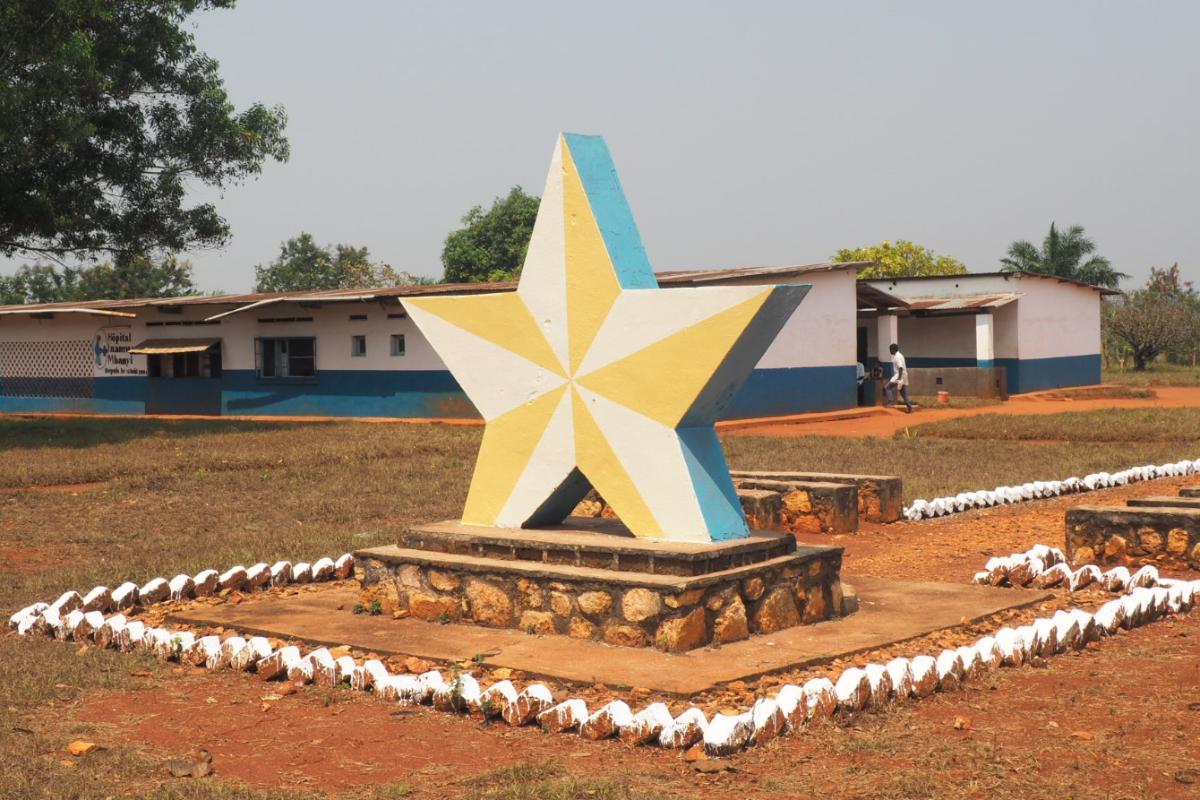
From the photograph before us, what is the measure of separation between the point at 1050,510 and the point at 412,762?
341 inches

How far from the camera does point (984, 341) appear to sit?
1308 inches

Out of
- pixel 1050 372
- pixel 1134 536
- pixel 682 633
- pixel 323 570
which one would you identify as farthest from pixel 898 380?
pixel 682 633

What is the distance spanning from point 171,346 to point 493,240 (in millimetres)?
26109

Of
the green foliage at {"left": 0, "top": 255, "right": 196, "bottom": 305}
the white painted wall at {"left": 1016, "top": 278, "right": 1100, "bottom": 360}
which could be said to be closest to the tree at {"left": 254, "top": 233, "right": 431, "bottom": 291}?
the green foliage at {"left": 0, "top": 255, "right": 196, "bottom": 305}

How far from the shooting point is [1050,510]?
12.5 meters

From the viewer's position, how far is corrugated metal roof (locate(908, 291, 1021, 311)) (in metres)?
31.8

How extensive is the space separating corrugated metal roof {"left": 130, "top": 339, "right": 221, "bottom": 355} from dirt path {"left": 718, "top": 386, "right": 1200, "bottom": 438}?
1331cm

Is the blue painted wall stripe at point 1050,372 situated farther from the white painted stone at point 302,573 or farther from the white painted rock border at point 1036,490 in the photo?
the white painted stone at point 302,573

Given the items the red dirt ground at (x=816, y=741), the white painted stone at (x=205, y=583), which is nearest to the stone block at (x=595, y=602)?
the red dirt ground at (x=816, y=741)

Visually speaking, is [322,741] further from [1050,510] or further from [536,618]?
[1050,510]

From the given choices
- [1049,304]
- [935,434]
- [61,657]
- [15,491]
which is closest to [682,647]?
[61,657]

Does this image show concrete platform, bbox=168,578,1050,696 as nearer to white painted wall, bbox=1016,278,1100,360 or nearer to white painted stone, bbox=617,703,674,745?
white painted stone, bbox=617,703,674,745

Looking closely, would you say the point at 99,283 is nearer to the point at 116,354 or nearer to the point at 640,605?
the point at 116,354

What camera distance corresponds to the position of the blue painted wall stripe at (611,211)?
26.0ft
